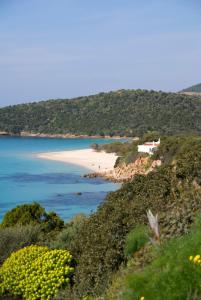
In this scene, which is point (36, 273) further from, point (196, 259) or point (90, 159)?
point (90, 159)

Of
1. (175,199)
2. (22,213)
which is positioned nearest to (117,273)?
(175,199)

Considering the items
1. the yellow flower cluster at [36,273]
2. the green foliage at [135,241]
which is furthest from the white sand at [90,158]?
the green foliage at [135,241]

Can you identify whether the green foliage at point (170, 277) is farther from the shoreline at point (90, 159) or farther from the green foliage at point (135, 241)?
the shoreline at point (90, 159)

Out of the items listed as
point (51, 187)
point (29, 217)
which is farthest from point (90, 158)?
point (29, 217)

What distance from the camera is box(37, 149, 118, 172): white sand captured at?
62.3 metres

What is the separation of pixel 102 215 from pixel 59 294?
2573 millimetres

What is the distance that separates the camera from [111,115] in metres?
131

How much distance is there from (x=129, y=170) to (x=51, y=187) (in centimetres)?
861

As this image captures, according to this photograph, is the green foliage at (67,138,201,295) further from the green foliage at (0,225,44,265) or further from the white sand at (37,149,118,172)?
the white sand at (37,149,118,172)

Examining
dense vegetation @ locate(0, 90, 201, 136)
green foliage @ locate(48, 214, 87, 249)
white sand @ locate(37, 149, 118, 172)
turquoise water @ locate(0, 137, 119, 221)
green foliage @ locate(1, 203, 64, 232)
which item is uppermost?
dense vegetation @ locate(0, 90, 201, 136)

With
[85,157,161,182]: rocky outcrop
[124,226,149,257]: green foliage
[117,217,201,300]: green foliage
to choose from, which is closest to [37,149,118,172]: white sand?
[85,157,161,182]: rocky outcrop

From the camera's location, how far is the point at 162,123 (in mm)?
114750

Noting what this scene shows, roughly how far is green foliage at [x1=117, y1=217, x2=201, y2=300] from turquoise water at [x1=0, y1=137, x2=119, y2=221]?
24.1 m

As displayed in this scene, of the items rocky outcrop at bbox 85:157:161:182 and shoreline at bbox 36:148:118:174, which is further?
shoreline at bbox 36:148:118:174
